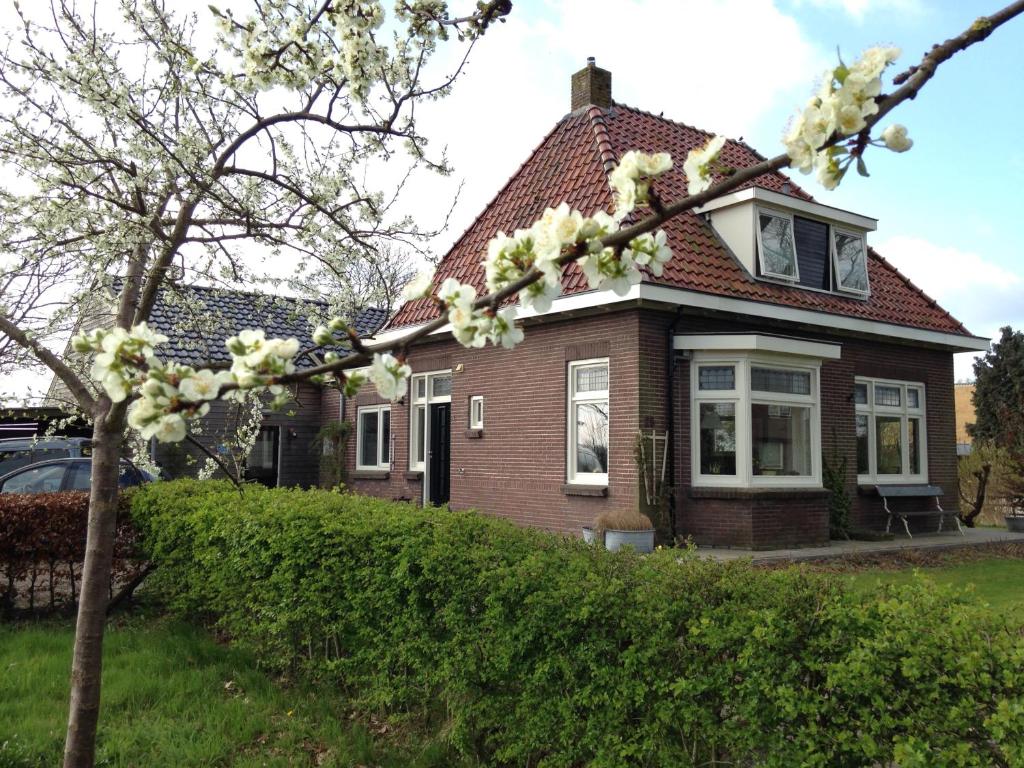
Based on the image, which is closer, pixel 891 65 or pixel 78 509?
pixel 891 65

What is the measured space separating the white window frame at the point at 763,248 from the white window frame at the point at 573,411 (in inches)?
125

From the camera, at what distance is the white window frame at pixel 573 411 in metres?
11.9

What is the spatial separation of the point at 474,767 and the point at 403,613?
33.5 inches

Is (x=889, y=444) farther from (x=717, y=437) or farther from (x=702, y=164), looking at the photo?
(x=702, y=164)

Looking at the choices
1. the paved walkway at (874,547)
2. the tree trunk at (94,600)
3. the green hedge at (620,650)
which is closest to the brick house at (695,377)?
the paved walkway at (874,547)

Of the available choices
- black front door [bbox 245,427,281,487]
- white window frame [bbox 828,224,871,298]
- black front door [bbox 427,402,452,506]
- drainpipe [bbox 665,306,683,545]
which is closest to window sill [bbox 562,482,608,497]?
drainpipe [bbox 665,306,683,545]

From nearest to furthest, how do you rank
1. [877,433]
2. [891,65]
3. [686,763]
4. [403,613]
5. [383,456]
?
1. [891,65]
2. [686,763]
3. [403,613]
4. [877,433]
5. [383,456]

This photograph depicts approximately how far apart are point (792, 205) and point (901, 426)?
4869 mm

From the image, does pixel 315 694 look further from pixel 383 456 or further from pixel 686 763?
pixel 383 456

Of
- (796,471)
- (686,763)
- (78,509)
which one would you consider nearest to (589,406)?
(796,471)

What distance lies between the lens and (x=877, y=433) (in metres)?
14.4

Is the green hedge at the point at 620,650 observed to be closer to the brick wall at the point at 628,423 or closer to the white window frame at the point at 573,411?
the brick wall at the point at 628,423

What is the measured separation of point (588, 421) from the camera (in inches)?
477

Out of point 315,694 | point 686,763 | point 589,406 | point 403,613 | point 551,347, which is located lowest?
point 315,694
